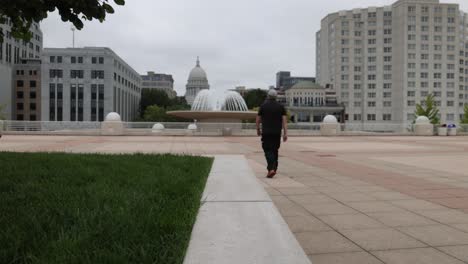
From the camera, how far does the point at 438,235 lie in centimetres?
444

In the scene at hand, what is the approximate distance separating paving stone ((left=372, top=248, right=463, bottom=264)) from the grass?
5.39 ft

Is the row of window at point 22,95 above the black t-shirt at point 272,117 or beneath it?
above

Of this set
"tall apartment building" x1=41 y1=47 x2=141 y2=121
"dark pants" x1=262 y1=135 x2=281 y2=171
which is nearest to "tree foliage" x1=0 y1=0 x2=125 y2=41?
"dark pants" x1=262 y1=135 x2=281 y2=171

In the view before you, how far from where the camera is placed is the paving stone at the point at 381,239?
13.1 feet

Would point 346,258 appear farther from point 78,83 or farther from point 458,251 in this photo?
point 78,83

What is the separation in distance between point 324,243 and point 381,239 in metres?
0.58

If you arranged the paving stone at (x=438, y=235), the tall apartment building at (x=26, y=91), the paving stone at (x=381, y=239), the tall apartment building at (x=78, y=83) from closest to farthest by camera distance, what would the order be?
the paving stone at (x=381, y=239), the paving stone at (x=438, y=235), the tall apartment building at (x=78, y=83), the tall apartment building at (x=26, y=91)

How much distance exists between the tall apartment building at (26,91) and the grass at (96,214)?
115340 mm

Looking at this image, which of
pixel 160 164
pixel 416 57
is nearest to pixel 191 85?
pixel 416 57

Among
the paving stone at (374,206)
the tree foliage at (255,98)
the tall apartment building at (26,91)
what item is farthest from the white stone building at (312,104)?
the paving stone at (374,206)

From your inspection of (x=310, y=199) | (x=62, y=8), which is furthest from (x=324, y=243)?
(x=62, y=8)

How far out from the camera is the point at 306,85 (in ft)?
448

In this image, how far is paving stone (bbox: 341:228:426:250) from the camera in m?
4.00

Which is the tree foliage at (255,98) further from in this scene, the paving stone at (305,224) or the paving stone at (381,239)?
the paving stone at (381,239)
